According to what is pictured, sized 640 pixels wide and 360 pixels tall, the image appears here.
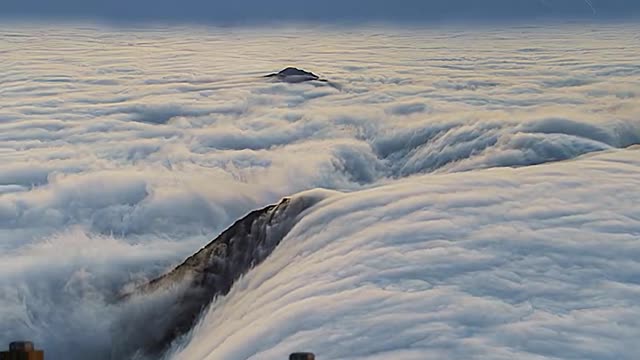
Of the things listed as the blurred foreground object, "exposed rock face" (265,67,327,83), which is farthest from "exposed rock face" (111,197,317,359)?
"exposed rock face" (265,67,327,83)

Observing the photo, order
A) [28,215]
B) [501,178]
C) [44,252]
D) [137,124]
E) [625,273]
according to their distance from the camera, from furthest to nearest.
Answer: [137,124]
[28,215]
[44,252]
[501,178]
[625,273]

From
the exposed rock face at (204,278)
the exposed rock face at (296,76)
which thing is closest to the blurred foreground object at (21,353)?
the exposed rock face at (204,278)

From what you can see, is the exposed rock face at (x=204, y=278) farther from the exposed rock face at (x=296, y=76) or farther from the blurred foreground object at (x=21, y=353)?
the exposed rock face at (x=296, y=76)

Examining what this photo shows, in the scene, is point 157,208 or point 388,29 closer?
point 157,208

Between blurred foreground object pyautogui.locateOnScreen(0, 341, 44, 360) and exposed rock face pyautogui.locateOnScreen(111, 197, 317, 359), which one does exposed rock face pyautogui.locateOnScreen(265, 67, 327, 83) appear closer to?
exposed rock face pyautogui.locateOnScreen(111, 197, 317, 359)

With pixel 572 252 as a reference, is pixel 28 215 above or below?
below

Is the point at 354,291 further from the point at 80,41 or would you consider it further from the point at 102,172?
the point at 80,41

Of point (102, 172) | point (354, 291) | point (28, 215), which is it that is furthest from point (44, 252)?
point (354, 291)

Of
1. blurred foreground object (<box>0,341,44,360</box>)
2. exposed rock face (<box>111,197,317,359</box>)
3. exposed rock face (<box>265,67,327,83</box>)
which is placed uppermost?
blurred foreground object (<box>0,341,44,360</box>)
